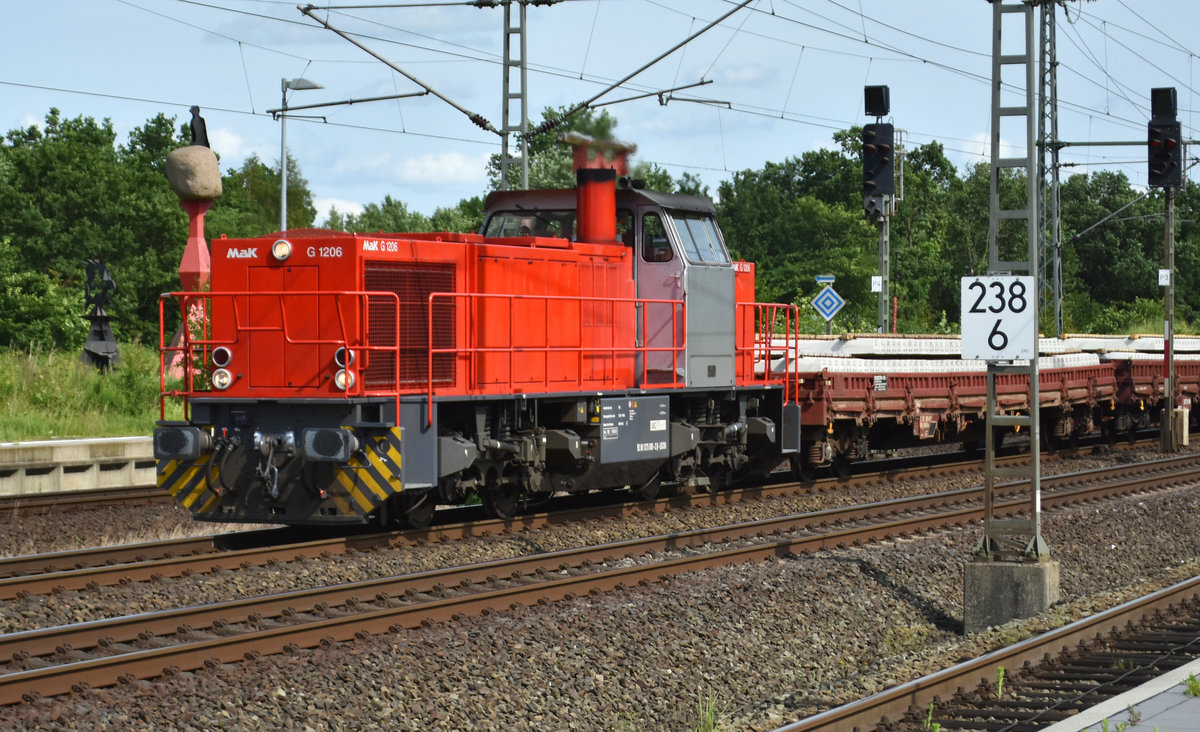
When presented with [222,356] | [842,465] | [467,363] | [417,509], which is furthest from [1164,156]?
[222,356]

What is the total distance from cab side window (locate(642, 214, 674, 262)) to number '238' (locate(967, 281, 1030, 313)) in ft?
15.5

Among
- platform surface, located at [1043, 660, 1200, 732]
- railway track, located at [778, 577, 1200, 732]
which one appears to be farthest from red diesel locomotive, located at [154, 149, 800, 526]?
platform surface, located at [1043, 660, 1200, 732]

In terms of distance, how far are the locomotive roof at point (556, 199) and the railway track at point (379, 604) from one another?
3.77m

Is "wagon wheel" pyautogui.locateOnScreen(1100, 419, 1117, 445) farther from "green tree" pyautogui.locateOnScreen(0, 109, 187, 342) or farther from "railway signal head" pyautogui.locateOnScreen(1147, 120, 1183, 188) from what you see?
"green tree" pyautogui.locateOnScreen(0, 109, 187, 342)

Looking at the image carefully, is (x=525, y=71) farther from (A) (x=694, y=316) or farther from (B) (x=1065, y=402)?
(B) (x=1065, y=402)

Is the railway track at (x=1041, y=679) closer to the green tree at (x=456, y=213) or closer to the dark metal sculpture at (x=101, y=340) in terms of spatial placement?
the dark metal sculpture at (x=101, y=340)

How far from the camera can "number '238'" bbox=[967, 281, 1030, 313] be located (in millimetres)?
10305

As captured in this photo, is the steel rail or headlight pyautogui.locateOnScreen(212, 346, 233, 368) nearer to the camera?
the steel rail

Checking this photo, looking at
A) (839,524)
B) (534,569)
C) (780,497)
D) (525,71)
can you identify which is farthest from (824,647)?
(525,71)

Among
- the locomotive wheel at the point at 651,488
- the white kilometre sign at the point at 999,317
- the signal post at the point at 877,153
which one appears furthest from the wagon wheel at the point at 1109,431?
the white kilometre sign at the point at 999,317

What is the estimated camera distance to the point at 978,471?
67.1ft

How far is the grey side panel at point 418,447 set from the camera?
11516 mm

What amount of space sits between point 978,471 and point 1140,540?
6.35 meters

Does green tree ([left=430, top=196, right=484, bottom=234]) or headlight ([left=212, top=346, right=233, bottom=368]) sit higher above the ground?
green tree ([left=430, top=196, right=484, bottom=234])
